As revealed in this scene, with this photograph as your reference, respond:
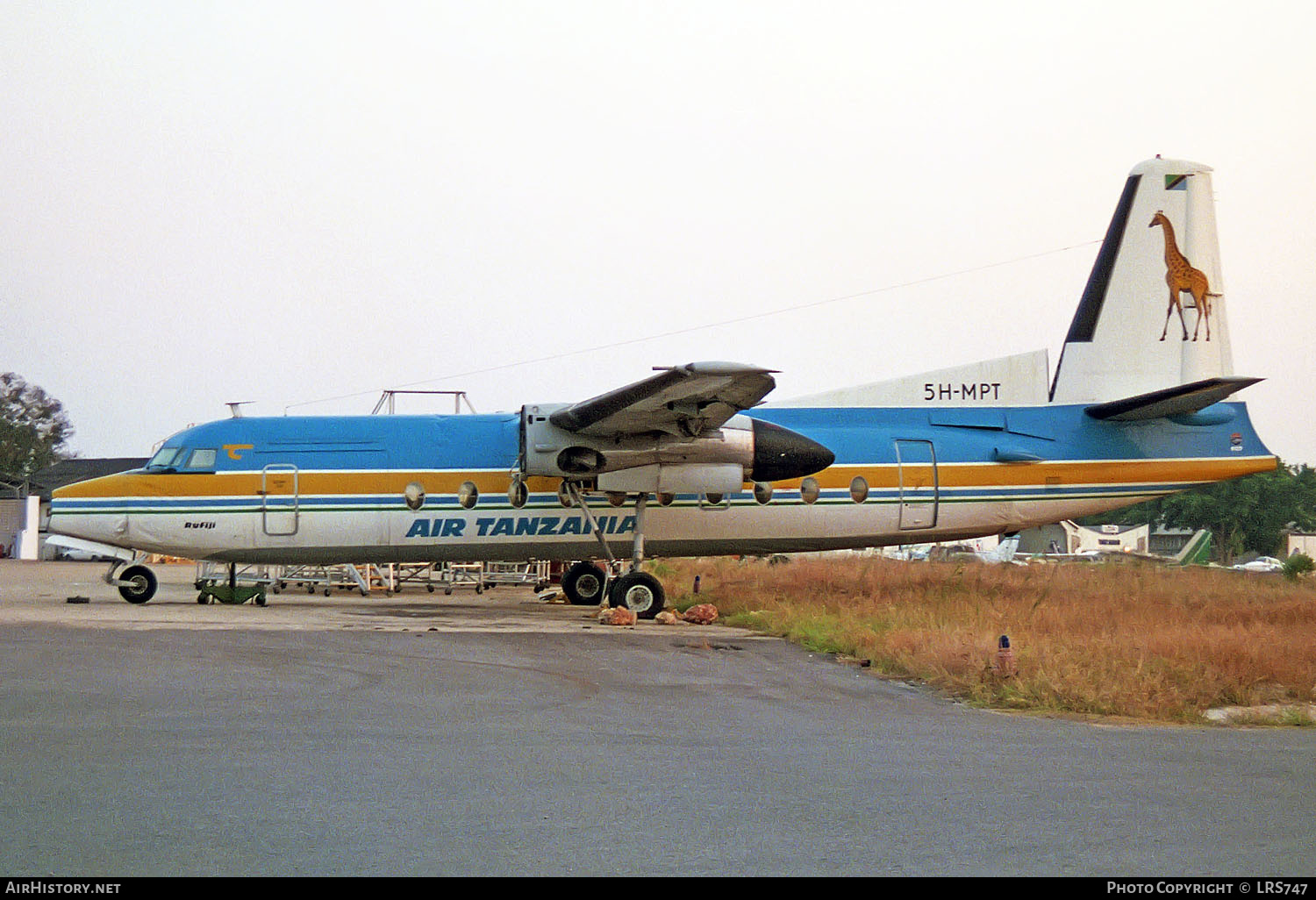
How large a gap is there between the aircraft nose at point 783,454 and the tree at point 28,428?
252 ft

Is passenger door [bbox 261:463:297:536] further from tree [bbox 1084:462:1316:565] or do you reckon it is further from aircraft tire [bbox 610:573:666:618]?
tree [bbox 1084:462:1316:565]

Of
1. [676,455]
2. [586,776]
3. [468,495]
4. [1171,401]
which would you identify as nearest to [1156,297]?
[1171,401]

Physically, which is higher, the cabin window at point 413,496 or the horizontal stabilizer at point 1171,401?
the horizontal stabilizer at point 1171,401

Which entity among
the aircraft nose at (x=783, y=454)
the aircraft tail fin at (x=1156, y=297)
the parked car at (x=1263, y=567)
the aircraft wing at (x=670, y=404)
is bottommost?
the parked car at (x=1263, y=567)

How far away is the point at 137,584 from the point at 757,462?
9549 mm

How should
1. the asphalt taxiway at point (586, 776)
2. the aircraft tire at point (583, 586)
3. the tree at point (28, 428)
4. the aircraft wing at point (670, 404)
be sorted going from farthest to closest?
the tree at point (28, 428)
the aircraft tire at point (583, 586)
the aircraft wing at point (670, 404)
the asphalt taxiway at point (586, 776)

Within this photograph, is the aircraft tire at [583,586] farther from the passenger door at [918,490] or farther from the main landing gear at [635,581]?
the passenger door at [918,490]

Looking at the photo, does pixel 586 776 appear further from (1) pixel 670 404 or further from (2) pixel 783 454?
(2) pixel 783 454

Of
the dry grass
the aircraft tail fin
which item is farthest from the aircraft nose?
the aircraft tail fin

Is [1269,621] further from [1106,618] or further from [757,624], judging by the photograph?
[757,624]

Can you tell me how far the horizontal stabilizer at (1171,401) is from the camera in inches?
658

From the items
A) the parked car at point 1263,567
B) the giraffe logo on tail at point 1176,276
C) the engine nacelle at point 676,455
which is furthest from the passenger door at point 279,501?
the parked car at point 1263,567

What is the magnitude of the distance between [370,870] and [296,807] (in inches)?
42.1

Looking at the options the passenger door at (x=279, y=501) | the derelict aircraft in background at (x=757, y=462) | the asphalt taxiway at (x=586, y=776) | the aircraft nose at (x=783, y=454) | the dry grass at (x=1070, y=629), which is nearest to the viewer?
the asphalt taxiway at (x=586, y=776)
